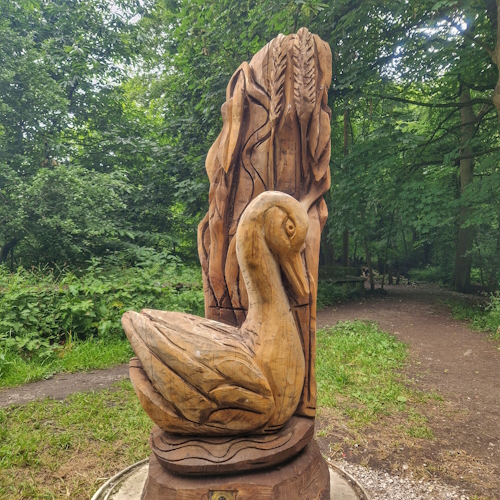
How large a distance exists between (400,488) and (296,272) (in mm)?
1878

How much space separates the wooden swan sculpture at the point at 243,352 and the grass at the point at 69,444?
1.47 metres

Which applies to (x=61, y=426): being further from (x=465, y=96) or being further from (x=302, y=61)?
(x=465, y=96)

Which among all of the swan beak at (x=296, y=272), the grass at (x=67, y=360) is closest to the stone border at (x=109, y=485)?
the swan beak at (x=296, y=272)

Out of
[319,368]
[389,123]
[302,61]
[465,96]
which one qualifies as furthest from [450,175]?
[302,61]

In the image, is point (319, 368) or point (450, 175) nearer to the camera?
point (319, 368)

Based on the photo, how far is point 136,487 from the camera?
2.19 metres

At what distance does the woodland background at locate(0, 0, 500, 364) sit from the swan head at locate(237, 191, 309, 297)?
389 centimetres

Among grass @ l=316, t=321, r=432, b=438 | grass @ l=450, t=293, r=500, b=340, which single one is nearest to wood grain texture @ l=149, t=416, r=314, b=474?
grass @ l=316, t=321, r=432, b=438

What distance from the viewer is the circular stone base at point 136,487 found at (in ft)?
6.93

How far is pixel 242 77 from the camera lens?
81.9 inches

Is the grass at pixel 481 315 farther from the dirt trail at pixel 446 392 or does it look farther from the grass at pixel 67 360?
the grass at pixel 67 360

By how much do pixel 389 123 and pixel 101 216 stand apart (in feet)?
18.3

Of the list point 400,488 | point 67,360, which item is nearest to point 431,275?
point 400,488

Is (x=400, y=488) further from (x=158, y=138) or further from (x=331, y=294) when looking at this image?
(x=158, y=138)
